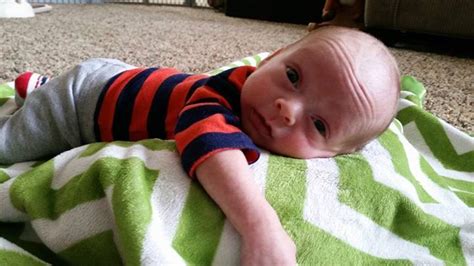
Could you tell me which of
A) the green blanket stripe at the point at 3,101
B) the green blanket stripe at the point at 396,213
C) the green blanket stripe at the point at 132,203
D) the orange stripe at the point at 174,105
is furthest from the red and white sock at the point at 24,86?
→ the green blanket stripe at the point at 396,213

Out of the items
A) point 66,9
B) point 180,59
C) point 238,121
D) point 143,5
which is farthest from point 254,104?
point 143,5

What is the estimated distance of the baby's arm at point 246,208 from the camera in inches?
17.1

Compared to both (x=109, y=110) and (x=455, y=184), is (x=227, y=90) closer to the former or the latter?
(x=109, y=110)

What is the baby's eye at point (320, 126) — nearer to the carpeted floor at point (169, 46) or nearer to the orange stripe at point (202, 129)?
the orange stripe at point (202, 129)

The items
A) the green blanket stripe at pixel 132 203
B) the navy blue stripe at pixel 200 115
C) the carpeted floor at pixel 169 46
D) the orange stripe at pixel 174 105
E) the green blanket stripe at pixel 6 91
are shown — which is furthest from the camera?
the carpeted floor at pixel 169 46

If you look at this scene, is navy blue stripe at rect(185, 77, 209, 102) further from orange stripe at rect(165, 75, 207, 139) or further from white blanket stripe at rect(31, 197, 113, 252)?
white blanket stripe at rect(31, 197, 113, 252)

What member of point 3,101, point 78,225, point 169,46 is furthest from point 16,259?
point 169,46

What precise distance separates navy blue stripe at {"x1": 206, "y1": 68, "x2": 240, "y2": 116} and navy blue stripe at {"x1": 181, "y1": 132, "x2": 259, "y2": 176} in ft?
0.31

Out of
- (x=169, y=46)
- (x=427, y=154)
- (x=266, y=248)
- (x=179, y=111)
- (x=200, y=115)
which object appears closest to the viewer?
(x=266, y=248)

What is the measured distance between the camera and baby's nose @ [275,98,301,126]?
54 centimetres

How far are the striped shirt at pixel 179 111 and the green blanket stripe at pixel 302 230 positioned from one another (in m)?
0.04

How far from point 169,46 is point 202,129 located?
1.27 meters

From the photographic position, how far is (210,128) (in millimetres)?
506

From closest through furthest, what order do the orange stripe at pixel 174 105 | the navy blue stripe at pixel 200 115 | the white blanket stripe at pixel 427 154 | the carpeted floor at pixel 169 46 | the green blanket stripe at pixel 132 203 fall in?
the green blanket stripe at pixel 132 203
the navy blue stripe at pixel 200 115
the orange stripe at pixel 174 105
the white blanket stripe at pixel 427 154
the carpeted floor at pixel 169 46
